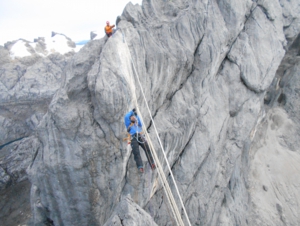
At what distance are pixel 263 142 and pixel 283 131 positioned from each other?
2519 mm

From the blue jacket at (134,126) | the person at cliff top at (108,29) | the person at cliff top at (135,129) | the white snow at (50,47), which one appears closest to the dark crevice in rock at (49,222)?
the person at cliff top at (135,129)

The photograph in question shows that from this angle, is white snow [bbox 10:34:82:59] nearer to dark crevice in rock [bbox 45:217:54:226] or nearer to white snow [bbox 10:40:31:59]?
white snow [bbox 10:40:31:59]

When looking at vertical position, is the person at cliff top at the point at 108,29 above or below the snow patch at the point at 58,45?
above

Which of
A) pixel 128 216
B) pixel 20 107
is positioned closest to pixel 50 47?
pixel 20 107

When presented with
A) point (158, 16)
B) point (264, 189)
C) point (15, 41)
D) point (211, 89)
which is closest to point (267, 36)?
point (211, 89)

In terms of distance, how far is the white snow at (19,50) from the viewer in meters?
45.9

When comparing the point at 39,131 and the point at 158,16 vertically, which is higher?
the point at 158,16

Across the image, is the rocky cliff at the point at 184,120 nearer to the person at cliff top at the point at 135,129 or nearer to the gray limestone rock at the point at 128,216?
the gray limestone rock at the point at 128,216

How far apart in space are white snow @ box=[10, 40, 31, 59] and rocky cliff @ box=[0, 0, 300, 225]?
4321cm

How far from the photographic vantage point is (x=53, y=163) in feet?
29.8

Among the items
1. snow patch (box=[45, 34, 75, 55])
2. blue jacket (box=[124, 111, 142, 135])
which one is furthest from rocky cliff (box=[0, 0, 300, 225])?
snow patch (box=[45, 34, 75, 55])

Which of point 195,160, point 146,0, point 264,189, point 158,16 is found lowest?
point 264,189

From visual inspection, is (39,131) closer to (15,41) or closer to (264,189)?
(264,189)

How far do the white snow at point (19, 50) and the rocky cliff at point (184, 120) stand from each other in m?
43.2
